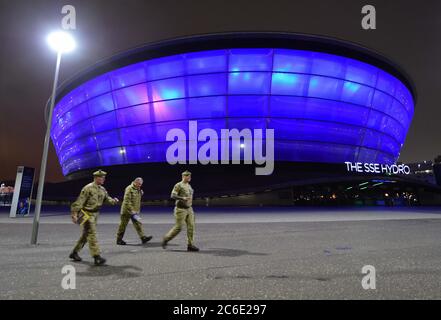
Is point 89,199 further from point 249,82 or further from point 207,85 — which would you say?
point 207,85

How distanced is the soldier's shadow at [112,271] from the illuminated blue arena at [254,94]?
26.3 metres

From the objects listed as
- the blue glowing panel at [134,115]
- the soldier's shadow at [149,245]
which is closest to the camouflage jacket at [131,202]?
the soldier's shadow at [149,245]

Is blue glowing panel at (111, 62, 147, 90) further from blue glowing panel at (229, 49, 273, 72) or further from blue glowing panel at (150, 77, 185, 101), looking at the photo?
blue glowing panel at (229, 49, 273, 72)

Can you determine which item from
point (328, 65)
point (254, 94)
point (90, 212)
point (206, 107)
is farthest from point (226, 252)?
point (328, 65)

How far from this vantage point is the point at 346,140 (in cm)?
3353

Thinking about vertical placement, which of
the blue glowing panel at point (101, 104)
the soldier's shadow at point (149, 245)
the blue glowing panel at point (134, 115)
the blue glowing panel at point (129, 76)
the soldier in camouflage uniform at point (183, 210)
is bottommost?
the soldier's shadow at point (149, 245)

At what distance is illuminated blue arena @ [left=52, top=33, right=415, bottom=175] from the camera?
30.7 metres

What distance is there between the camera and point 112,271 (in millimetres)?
5129

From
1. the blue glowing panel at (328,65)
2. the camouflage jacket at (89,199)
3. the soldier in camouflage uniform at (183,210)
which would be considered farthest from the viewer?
the blue glowing panel at (328,65)

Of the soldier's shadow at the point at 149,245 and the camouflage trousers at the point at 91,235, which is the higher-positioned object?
the camouflage trousers at the point at 91,235

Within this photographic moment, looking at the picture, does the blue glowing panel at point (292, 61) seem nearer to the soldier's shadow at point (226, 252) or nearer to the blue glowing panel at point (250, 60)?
the blue glowing panel at point (250, 60)

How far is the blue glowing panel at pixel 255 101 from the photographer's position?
30.9 m
